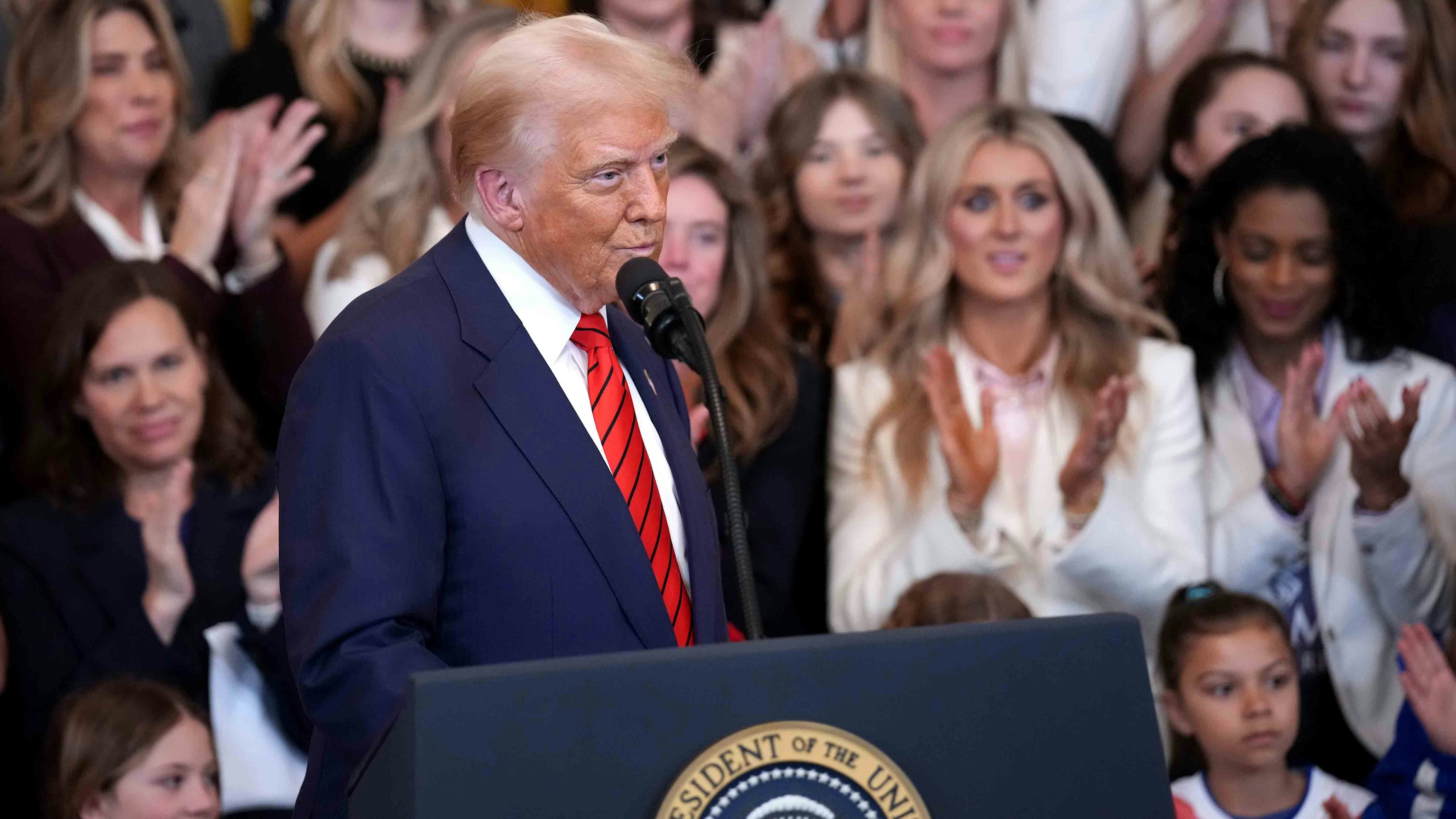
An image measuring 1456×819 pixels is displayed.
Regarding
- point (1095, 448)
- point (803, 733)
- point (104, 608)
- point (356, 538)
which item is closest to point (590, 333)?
point (356, 538)

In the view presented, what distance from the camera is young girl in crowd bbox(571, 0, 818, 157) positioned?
14.0 ft

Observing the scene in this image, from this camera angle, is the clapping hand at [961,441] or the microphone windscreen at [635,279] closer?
the microphone windscreen at [635,279]

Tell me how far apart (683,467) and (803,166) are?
7.25ft

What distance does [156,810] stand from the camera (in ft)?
9.35

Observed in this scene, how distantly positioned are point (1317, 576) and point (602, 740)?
2.46m

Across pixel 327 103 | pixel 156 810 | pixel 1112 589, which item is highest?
pixel 327 103

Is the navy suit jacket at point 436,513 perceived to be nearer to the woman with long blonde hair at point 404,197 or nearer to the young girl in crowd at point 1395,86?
the woman with long blonde hair at point 404,197

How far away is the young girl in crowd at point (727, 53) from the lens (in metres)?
4.26

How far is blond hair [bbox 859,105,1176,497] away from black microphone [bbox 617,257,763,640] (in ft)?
6.19

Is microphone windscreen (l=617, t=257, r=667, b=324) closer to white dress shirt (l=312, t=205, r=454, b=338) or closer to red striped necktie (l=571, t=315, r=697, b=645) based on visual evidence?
red striped necktie (l=571, t=315, r=697, b=645)

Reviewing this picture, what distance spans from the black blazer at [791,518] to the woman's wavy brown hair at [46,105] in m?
1.51

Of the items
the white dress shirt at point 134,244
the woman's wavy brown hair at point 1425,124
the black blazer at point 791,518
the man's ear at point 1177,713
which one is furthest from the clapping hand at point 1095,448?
the white dress shirt at point 134,244

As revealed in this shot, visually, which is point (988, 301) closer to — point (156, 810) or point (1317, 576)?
point (1317, 576)

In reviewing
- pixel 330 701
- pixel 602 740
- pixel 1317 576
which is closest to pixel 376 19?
pixel 1317 576
